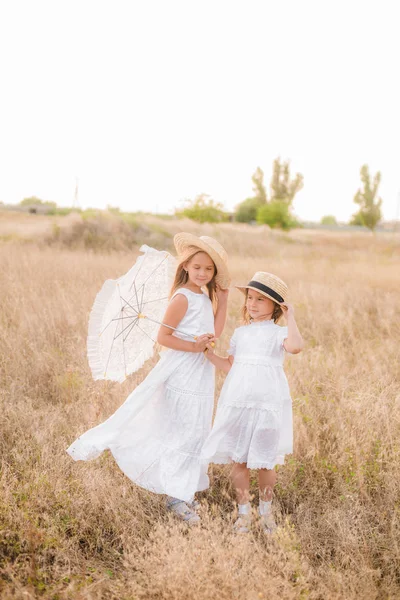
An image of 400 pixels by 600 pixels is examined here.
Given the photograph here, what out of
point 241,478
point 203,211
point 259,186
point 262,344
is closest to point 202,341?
point 262,344

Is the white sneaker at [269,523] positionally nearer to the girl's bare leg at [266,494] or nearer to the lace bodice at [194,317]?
the girl's bare leg at [266,494]

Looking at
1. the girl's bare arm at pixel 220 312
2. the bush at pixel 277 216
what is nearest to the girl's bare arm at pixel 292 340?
the girl's bare arm at pixel 220 312

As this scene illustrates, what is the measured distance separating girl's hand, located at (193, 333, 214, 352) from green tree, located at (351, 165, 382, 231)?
37643mm

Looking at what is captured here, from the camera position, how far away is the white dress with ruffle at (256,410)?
2.70 metres

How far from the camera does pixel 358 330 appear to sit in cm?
605

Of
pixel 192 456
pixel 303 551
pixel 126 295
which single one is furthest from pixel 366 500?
pixel 126 295

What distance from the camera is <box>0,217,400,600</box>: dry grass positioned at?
7.20 feet

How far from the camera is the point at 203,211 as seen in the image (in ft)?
87.2

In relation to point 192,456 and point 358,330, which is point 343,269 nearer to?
point 358,330

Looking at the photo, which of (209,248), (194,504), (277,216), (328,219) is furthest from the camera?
(328,219)

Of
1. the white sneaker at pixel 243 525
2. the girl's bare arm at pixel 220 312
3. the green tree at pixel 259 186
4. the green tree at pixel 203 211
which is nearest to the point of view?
the white sneaker at pixel 243 525

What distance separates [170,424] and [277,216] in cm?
3634

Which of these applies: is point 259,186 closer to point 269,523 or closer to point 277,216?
point 277,216

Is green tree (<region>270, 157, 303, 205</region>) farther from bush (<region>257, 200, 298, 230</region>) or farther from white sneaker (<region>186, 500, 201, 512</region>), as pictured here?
white sneaker (<region>186, 500, 201, 512</region>)
